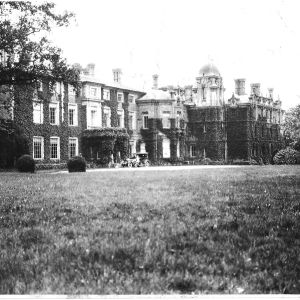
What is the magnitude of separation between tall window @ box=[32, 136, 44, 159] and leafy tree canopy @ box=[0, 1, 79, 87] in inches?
127

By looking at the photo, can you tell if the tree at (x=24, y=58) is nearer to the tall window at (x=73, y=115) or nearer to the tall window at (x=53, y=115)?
the tall window at (x=53, y=115)

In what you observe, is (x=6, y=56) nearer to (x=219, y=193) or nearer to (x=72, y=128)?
(x=219, y=193)

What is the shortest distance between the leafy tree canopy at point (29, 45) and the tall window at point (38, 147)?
10.6ft

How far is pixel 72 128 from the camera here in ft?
81.3

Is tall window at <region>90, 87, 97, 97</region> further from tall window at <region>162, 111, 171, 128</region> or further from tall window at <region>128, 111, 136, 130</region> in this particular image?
tall window at <region>162, 111, 171, 128</region>

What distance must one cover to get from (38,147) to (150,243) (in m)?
15.5

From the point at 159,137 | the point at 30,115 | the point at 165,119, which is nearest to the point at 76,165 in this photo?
the point at 30,115

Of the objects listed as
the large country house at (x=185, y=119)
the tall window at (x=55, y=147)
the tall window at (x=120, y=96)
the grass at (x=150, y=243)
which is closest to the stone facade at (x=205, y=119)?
the large country house at (x=185, y=119)

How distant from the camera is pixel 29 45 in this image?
12.5 meters

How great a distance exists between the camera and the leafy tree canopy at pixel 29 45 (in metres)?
10.8

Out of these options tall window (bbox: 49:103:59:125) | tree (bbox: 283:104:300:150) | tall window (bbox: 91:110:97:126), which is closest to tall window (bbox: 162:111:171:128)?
tall window (bbox: 91:110:97:126)

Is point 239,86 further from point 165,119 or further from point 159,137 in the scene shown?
point 159,137

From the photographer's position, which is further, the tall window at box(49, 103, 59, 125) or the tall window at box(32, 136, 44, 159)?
the tall window at box(49, 103, 59, 125)

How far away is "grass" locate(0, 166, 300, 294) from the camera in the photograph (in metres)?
4.62
